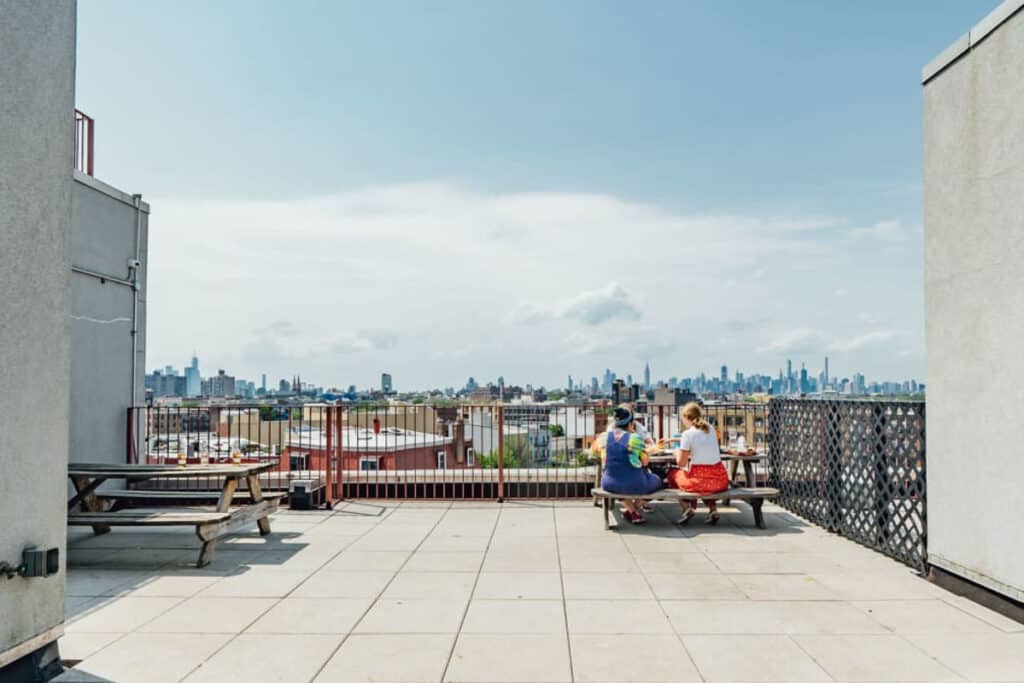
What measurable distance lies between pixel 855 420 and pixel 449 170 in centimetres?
915

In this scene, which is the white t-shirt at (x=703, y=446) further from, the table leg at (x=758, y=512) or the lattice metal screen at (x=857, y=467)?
the lattice metal screen at (x=857, y=467)

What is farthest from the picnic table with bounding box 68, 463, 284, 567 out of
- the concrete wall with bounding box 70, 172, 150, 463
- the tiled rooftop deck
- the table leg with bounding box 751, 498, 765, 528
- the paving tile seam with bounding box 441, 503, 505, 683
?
the table leg with bounding box 751, 498, 765, 528

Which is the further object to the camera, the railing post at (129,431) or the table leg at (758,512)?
the railing post at (129,431)

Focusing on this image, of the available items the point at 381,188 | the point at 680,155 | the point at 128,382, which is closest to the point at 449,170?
the point at 381,188

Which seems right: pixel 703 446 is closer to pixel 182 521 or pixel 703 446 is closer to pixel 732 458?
pixel 732 458

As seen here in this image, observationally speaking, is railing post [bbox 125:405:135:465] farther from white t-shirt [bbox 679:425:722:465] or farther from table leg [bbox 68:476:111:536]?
white t-shirt [bbox 679:425:722:465]

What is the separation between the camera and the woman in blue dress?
302 inches

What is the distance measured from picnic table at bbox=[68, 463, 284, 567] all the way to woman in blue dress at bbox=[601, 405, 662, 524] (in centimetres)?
378

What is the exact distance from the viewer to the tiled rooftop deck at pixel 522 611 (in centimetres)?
389

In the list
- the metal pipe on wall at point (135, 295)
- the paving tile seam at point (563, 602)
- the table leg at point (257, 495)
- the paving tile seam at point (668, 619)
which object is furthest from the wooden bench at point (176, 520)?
the paving tile seam at point (668, 619)

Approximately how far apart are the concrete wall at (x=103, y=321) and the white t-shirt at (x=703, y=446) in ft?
24.5

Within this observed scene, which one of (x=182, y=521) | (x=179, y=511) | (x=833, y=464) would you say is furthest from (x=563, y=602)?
(x=179, y=511)

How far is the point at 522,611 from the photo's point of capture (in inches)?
192

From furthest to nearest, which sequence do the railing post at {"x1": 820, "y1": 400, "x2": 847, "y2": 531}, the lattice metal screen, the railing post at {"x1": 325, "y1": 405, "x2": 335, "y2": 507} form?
the railing post at {"x1": 325, "y1": 405, "x2": 335, "y2": 507} < the railing post at {"x1": 820, "y1": 400, "x2": 847, "y2": 531} < the lattice metal screen
